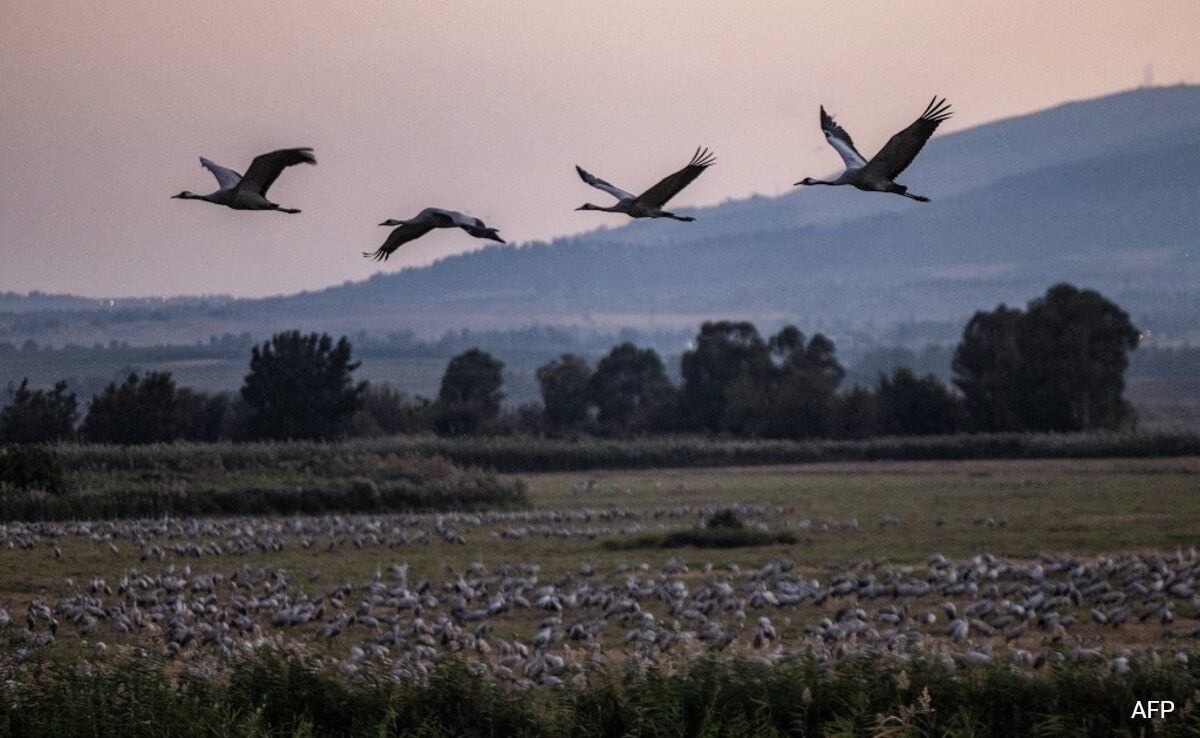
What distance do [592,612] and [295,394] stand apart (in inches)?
1809

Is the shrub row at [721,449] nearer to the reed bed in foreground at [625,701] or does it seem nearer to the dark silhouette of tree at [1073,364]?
the dark silhouette of tree at [1073,364]

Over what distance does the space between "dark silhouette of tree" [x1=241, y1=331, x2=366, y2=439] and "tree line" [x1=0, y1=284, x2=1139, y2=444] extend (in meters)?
0.06

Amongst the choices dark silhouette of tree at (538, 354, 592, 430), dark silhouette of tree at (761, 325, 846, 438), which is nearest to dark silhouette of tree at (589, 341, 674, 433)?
dark silhouette of tree at (538, 354, 592, 430)

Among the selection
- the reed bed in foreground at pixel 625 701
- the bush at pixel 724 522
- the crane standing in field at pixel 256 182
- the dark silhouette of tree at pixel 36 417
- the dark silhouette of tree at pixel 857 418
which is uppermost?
the crane standing in field at pixel 256 182

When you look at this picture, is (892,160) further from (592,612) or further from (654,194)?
(592,612)

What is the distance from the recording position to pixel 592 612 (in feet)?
76.7

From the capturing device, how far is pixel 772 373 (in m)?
80.5

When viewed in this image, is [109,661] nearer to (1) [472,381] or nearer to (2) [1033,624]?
(2) [1033,624]

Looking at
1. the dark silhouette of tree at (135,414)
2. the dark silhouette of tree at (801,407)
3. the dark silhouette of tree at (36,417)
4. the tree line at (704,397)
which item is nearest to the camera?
the dark silhouette of tree at (36,417)

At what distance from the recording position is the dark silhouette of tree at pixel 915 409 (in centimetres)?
7131

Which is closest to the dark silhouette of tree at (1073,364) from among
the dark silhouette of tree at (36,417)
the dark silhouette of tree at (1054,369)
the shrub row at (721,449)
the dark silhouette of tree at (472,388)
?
the dark silhouette of tree at (1054,369)

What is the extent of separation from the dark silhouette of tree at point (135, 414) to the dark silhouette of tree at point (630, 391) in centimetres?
2256

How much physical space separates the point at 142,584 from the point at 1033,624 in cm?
1344

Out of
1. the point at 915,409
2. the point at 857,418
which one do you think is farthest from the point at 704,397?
the point at 915,409
